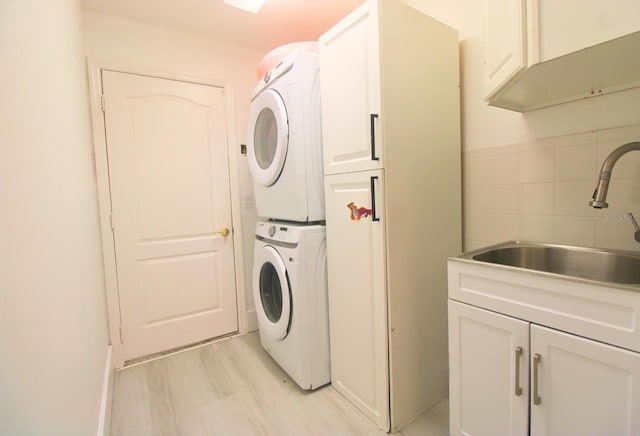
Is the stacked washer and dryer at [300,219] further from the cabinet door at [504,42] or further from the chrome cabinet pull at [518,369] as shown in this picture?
the chrome cabinet pull at [518,369]

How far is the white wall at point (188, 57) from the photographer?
2049 millimetres

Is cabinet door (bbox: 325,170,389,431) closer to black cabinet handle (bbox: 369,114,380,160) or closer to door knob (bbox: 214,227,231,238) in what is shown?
black cabinet handle (bbox: 369,114,380,160)

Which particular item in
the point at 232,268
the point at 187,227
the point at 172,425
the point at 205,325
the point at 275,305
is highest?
the point at 187,227

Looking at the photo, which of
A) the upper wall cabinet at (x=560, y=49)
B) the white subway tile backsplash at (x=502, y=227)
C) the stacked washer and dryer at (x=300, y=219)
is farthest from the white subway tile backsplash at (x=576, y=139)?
the stacked washer and dryer at (x=300, y=219)

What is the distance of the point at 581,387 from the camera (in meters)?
0.91

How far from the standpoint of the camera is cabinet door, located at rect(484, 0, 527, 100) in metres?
1.04

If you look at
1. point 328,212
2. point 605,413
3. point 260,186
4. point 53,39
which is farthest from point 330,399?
point 53,39

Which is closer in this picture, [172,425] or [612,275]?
[612,275]

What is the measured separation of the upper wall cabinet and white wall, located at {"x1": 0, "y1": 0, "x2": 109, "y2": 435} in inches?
55.7

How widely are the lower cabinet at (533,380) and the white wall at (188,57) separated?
1.86 metres

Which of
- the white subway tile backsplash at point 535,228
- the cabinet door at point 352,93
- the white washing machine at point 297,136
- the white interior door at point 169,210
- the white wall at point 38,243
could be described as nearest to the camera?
the white wall at point 38,243

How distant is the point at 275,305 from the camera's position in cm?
209

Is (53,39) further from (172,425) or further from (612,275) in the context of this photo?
(612,275)

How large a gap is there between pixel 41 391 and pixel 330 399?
4.74 ft
